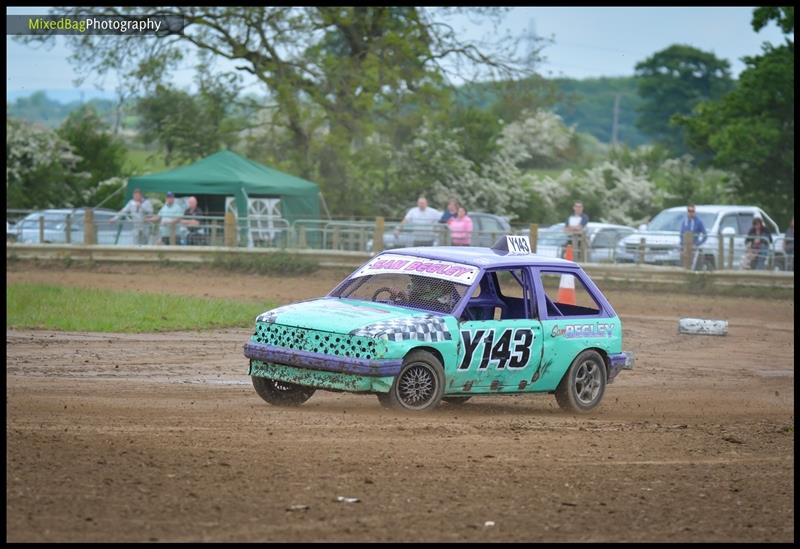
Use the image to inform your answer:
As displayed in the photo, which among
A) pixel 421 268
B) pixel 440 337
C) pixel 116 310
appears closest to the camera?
pixel 440 337

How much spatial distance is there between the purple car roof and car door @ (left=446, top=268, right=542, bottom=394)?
0.10 m

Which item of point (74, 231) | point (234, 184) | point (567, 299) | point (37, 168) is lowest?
point (567, 299)

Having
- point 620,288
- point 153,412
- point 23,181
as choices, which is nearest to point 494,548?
point 153,412

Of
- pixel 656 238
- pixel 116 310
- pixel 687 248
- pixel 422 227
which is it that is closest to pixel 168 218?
pixel 422 227

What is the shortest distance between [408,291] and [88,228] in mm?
18786

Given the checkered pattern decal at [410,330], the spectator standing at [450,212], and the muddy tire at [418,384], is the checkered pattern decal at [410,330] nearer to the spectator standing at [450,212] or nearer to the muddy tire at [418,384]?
the muddy tire at [418,384]

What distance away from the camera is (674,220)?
31094 mm

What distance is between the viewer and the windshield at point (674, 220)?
3091 centimetres

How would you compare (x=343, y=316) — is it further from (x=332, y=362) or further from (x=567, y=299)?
(x=567, y=299)

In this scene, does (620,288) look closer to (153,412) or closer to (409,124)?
(409,124)

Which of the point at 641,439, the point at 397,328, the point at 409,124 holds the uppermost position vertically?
the point at 409,124

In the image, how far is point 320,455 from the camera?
29.2ft

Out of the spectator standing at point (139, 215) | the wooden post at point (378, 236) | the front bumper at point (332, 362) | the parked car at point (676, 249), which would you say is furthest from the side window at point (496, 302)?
the spectator standing at point (139, 215)

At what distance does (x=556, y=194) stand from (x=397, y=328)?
4007 cm
